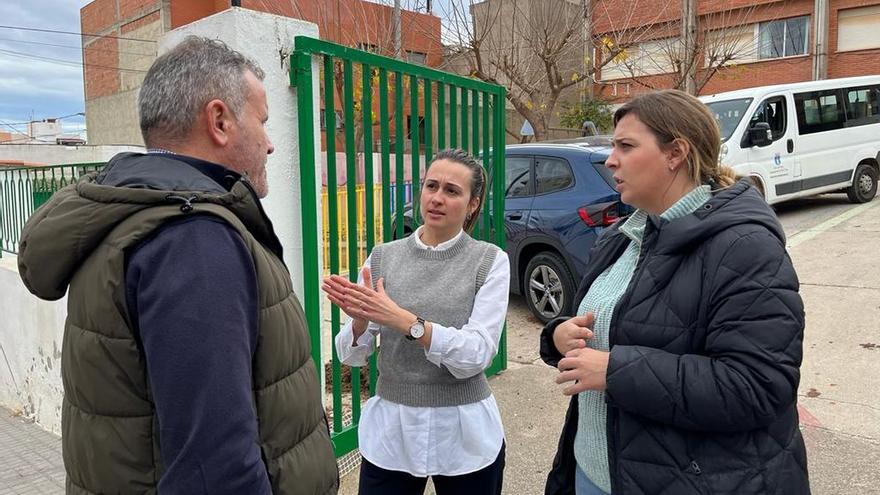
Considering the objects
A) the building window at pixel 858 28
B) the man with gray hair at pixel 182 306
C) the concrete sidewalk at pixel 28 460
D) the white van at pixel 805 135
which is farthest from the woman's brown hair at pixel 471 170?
the building window at pixel 858 28

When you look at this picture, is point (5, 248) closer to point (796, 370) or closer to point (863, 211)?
point (796, 370)

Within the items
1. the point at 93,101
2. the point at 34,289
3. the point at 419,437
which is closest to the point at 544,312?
the point at 419,437

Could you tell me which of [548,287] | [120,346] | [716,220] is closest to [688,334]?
[716,220]

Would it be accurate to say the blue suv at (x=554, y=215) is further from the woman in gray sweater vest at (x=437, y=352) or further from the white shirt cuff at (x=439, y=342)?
the white shirt cuff at (x=439, y=342)

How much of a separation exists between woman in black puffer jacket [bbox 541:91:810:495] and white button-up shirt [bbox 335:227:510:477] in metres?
0.40

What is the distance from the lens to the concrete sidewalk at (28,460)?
440 cm

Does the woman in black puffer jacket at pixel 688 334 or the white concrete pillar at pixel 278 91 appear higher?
the white concrete pillar at pixel 278 91

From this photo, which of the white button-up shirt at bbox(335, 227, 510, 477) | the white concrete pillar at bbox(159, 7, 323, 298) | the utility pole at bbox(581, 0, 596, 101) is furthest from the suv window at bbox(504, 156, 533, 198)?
the utility pole at bbox(581, 0, 596, 101)

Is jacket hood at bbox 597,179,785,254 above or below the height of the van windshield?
below

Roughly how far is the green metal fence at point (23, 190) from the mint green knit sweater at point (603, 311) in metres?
3.88

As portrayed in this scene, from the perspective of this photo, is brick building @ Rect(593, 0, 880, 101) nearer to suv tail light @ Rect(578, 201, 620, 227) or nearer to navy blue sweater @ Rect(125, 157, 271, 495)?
suv tail light @ Rect(578, 201, 620, 227)

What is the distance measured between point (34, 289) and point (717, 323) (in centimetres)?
152

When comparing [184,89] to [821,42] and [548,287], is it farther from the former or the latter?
[821,42]

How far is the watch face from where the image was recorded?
6.88 feet
